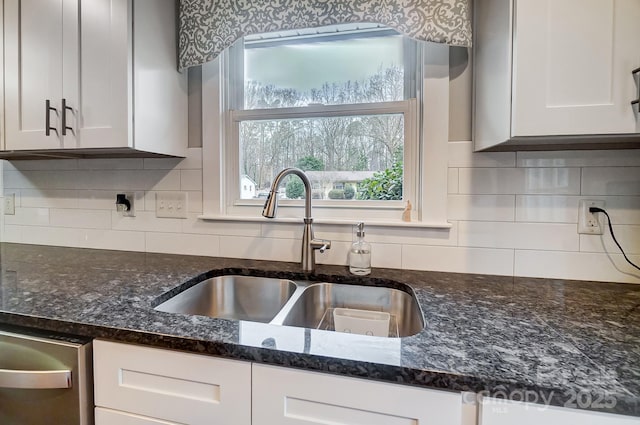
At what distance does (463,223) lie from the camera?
3.90 feet

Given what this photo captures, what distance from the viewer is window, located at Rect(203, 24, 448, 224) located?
130cm

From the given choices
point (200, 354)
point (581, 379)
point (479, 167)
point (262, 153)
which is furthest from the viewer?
point (262, 153)

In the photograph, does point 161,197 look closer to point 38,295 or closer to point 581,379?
point 38,295

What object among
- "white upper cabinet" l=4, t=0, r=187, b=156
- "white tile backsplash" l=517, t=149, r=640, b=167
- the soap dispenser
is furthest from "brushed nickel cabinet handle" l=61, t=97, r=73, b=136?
"white tile backsplash" l=517, t=149, r=640, b=167

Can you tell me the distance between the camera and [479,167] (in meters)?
1.17

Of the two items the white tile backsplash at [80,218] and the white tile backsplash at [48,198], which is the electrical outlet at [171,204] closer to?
the white tile backsplash at [80,218]

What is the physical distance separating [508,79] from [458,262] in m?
0.64

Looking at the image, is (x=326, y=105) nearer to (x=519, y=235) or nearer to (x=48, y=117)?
(x=519, y=235)

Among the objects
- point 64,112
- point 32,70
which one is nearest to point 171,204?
point 64,112

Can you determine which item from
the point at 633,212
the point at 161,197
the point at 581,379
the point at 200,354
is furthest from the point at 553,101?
the point at 161,197

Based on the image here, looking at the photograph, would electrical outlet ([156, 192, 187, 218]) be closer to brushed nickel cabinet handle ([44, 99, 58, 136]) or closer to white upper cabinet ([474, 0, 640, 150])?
brushed nickel cabinet handle ([44, 99, 58, 136])

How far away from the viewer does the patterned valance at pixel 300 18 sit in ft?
3.56

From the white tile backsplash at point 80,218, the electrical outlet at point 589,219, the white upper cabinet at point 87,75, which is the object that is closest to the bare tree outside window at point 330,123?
the white upper cabinet at point 87,75

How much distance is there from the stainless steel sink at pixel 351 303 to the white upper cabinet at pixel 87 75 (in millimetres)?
838
